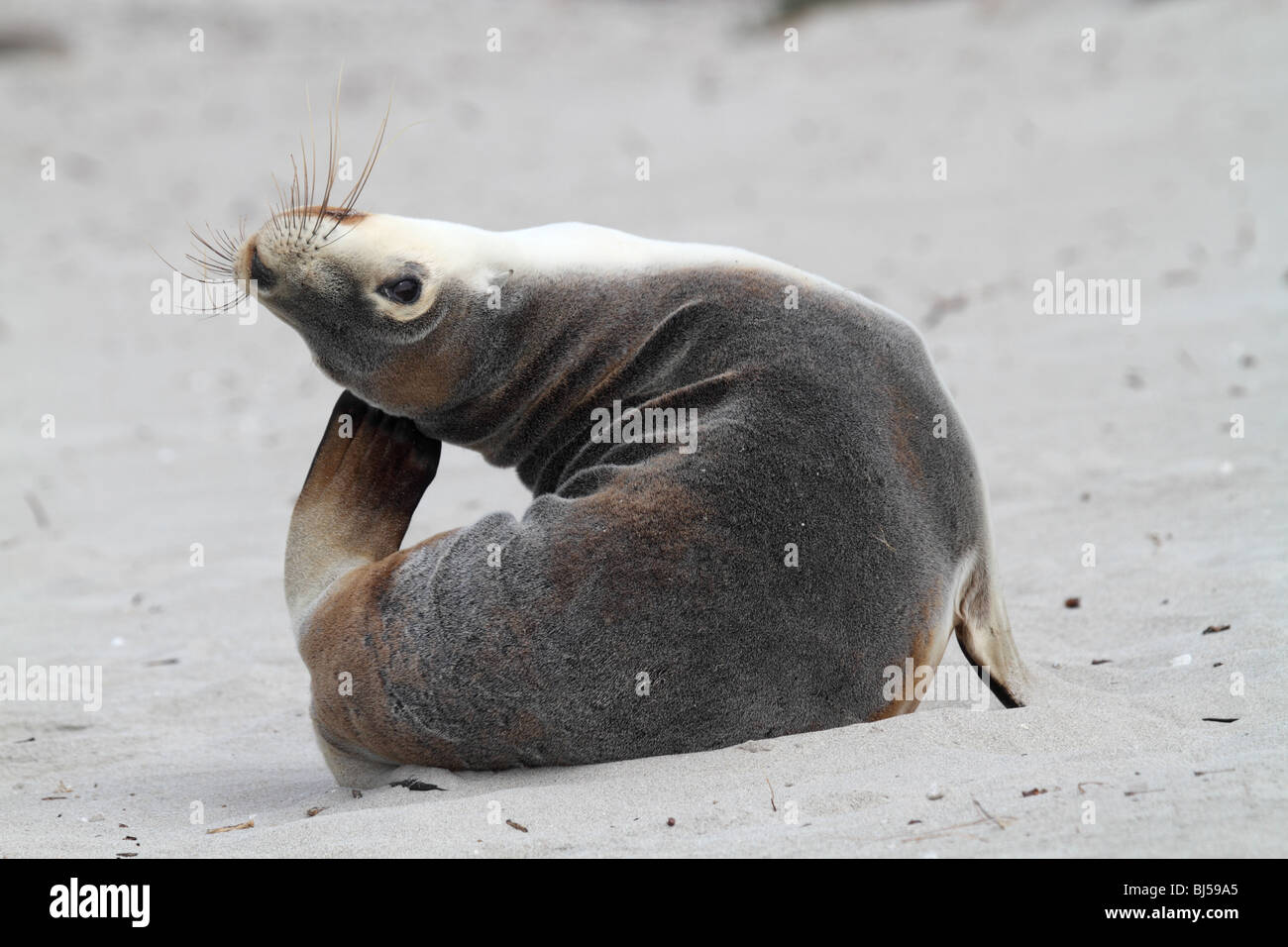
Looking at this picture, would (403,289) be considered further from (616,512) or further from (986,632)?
(986,632)

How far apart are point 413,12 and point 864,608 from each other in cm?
1847

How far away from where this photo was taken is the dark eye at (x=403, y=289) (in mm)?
4219

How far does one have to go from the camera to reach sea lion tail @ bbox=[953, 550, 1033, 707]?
4.27 meters

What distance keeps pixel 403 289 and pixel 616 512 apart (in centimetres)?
88

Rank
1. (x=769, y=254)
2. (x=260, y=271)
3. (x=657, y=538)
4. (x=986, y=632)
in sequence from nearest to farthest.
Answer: (x=657, y=538)
(x=260, y=271)
(x=986, y=632)
(x=769, y=254)

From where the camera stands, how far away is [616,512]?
→ 12.8 ft

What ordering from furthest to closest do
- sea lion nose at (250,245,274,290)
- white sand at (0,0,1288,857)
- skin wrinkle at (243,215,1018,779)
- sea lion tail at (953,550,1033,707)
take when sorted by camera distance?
sea lion tail at (953,550,1033,707), sea lion nose at (250,245,274,290), skin wrinkle at (243,215,1018,779), white sand at (0,0,1288,857)

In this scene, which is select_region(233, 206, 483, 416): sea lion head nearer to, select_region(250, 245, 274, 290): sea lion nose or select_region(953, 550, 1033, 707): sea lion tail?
select_region(250, 245, 274, 290): sea lion nose

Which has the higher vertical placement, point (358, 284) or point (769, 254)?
point (769, 254)

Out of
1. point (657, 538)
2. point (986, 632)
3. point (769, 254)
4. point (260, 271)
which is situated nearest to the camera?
point (657, 538)

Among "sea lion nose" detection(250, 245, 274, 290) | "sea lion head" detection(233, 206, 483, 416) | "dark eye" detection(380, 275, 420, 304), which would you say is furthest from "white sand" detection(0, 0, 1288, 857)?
"sea lion nose" detection(250, 245, 274, 290)

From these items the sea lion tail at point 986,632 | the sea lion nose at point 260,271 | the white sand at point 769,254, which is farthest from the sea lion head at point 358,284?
the sea lion tail at point 986,632

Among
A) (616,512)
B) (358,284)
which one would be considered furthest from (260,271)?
(616,512)

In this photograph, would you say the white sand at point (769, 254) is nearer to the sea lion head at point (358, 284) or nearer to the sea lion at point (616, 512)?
the sea lion at point (616, 512)
